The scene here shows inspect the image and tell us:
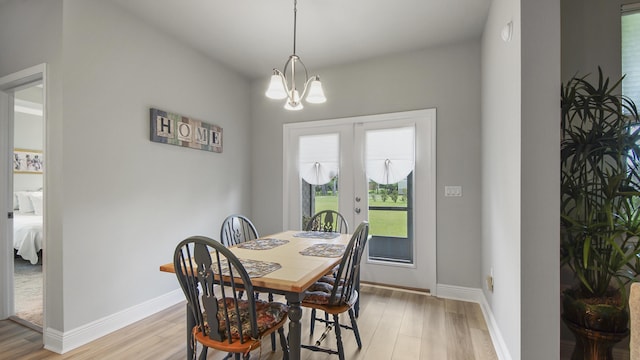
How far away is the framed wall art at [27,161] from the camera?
15.6ft

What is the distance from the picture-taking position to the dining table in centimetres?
141

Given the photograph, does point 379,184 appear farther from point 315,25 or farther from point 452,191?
point 315,25

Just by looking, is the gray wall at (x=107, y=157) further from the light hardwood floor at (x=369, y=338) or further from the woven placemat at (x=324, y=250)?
the woven placemat at (x=324, y=250)

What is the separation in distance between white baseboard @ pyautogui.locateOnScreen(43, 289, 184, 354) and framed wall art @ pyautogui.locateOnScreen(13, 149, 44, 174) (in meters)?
4.21

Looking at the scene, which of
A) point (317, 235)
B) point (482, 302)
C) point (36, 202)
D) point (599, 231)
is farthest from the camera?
point (36, 202)

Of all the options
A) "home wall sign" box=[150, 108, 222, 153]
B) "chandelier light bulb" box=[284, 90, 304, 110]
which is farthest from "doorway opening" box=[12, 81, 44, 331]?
"chandelier light bulb" box=[284, 90, 304, 110]

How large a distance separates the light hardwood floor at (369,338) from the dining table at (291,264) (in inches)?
23.4

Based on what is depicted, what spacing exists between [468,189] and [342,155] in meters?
1.43

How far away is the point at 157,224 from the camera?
2744 mm

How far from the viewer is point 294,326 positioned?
142cm

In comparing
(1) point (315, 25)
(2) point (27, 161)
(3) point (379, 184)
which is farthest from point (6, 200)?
(3) point (379, 184)

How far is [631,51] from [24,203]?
7.49 metres

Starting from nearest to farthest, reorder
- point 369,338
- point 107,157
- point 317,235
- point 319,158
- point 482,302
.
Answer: point 369,338, point 107,157, point 317,235, point 482,302, point 319,158

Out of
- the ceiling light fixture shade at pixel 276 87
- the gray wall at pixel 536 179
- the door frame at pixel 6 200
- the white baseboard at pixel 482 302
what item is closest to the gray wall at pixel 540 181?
the gray wall at pixel 536 179
